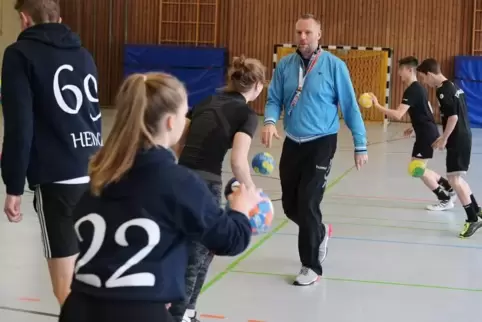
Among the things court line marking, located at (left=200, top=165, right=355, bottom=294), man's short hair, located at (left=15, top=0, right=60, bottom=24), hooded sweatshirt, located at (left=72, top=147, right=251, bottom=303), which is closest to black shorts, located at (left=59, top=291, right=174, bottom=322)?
hooded sweatshirt, located at (left=72, top=147, right=251, bottom=303)

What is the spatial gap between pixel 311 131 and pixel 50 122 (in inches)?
87.2

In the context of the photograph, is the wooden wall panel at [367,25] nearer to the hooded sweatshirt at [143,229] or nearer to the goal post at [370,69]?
the goal post at [370,69]

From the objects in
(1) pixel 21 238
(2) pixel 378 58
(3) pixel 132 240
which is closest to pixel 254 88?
(3) pixel 132 240

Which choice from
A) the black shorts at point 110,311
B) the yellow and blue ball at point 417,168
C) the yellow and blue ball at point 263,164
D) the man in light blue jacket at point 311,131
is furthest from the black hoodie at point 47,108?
the yellow and blue ball at point 417,168

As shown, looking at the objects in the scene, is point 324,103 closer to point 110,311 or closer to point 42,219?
point 42,219

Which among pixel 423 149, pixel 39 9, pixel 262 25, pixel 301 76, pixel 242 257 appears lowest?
pixel 242 257

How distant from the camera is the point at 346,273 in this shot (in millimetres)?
5648

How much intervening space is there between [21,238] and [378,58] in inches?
568

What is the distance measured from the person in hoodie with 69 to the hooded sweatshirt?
1.29 meters

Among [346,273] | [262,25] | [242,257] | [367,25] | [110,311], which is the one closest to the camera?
[110,311]

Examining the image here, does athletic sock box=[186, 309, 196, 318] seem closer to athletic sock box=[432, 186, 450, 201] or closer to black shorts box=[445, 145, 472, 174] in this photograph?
black shorts box=[445, 145, 472, 174]

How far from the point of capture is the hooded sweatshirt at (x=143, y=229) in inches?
88.7

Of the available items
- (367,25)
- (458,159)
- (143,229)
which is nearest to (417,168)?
(458,159)

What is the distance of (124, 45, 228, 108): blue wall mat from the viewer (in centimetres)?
2002
